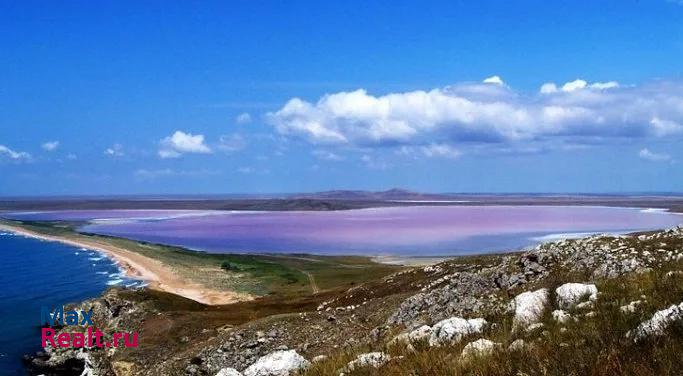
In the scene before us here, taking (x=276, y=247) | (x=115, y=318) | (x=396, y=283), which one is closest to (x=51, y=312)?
(x=115, y=318)

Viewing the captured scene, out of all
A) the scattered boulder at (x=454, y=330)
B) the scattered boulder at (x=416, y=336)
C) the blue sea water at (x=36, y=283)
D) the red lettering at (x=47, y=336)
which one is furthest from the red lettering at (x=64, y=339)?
the scattered boulder at (x=454, y=330)

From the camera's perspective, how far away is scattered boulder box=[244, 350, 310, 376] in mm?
11145

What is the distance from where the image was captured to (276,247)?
378 feet

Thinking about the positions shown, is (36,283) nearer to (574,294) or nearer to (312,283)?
(312,283)

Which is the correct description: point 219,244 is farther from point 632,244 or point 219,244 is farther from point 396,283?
point 632,244

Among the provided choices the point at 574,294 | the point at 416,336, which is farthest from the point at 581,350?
the point at 574,294

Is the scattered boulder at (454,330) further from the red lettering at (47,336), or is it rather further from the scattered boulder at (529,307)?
the red lettering at (47,336)

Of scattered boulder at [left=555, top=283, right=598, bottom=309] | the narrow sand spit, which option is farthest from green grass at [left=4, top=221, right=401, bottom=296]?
scattered boulder at [left=555, top=283, right=598, bottom=309]

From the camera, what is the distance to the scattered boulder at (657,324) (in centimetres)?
675

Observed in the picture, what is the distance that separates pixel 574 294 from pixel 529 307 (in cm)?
96

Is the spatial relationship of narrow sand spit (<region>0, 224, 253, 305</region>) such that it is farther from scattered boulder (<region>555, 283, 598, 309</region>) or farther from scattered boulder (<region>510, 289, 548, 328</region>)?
scattered boulder (<region>555, 283, 598, 309</region>)

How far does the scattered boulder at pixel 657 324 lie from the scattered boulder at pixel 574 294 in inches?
A: 134

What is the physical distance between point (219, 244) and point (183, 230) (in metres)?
41.7

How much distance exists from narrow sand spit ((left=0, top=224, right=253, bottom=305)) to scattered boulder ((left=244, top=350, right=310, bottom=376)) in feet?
174
